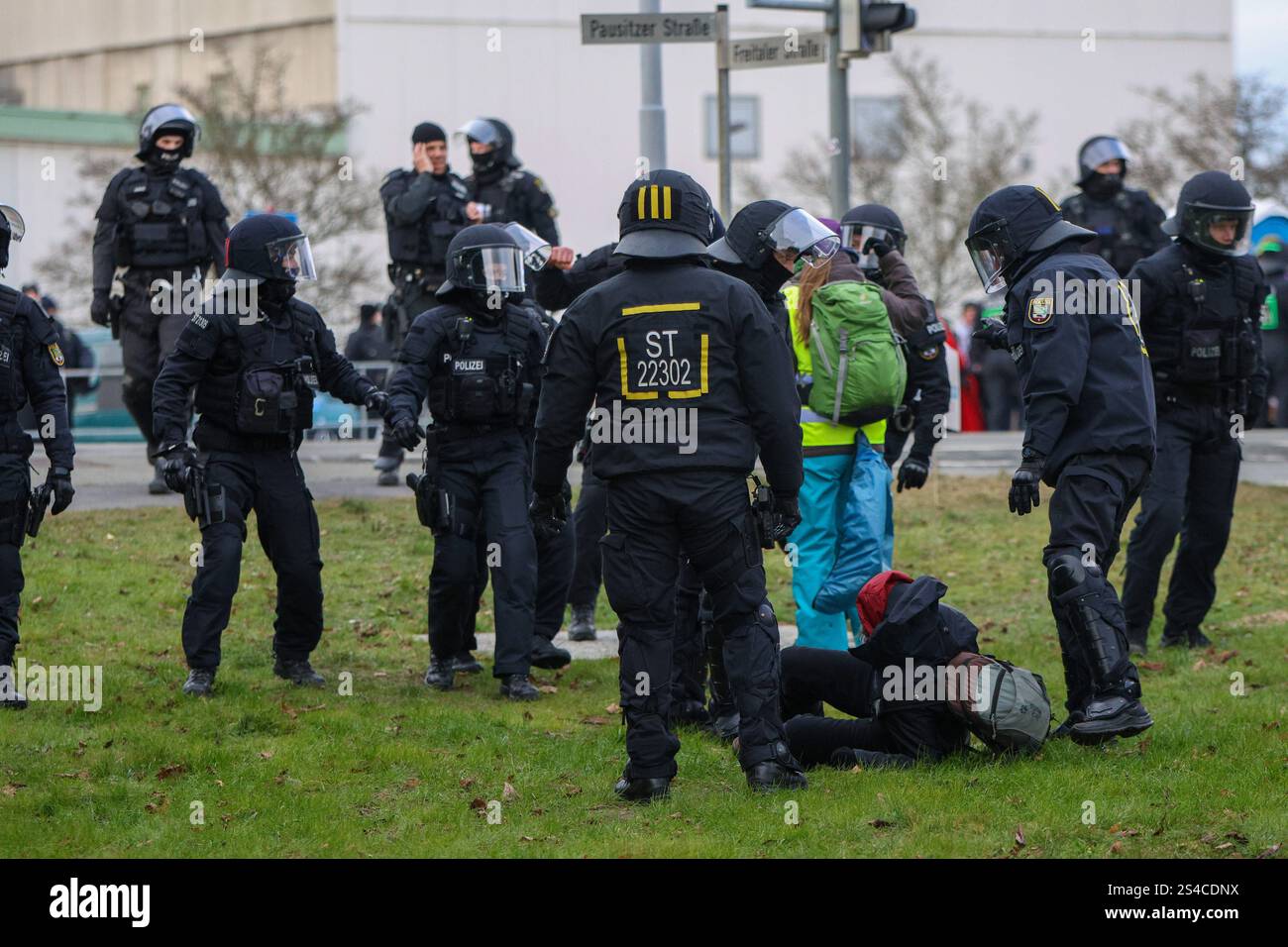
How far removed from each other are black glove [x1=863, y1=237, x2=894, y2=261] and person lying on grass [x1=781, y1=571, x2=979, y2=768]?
2.49 meters

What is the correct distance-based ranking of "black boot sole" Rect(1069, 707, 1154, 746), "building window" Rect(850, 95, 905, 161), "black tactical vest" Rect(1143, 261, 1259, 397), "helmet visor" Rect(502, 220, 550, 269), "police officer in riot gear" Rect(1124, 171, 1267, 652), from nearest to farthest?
1. "black boot sole" Rect(1069, 707, 1154, 746)
2. "police officer in riot gear" Rect(1124, 171, 1267, 652)
3. "black tactical vest" Rect(1143, 261, 1259, 397)
4. "helmet visor" Rect(502, 220, 550, 269)
5. "building window" Rect(850, 95, 905, 161)

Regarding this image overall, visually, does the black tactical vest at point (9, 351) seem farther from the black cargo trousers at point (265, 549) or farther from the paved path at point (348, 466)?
the paved path at point (348, 466)

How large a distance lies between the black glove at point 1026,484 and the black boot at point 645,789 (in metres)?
1.70

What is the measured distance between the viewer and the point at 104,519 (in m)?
11.9

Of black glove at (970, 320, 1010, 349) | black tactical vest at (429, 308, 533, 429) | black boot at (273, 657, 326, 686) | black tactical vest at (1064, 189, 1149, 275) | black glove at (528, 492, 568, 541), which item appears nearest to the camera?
black glove at (528, 492, 568, 541)

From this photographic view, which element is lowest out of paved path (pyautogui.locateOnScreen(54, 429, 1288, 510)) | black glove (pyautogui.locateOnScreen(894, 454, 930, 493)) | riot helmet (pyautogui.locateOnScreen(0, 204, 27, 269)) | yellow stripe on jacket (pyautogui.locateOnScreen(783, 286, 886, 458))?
paved path (pyautogui.locateOnScreen(54, 429, 1288, 510))

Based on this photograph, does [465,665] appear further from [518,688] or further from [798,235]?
[798,235]

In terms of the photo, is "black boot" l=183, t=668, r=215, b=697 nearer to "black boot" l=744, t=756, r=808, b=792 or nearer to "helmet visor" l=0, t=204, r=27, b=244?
"helmet visor" l=0, t=204, r=27, b=244

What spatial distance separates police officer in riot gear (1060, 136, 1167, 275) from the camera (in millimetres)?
13633

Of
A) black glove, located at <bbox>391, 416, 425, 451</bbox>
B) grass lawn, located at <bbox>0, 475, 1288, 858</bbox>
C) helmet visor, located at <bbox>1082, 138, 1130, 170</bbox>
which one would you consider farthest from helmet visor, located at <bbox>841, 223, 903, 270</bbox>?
helmet visor, located at <bbox>1082, 138, 1130, 170</bbox>

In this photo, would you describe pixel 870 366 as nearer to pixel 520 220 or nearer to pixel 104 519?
pixel 520 220

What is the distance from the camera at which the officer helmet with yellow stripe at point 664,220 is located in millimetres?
6434

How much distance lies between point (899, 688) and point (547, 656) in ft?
8.22
